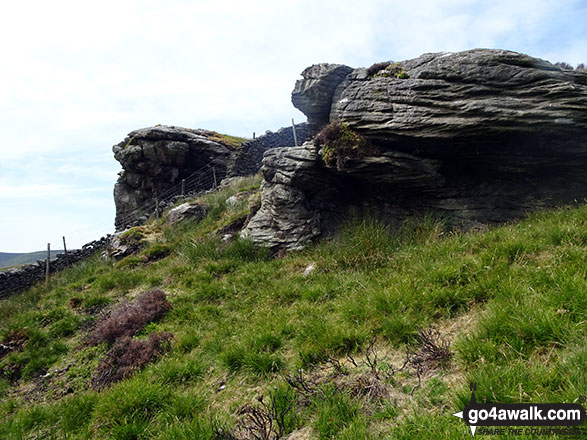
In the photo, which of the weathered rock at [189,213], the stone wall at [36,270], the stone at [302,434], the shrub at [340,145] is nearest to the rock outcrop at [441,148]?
the shrub at [340,145]

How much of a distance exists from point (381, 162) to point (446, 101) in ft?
7.96

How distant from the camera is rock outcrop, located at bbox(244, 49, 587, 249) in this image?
25.3 feet

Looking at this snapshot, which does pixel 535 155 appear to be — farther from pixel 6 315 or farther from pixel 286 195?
pixel 6 315

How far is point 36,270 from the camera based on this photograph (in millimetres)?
15844

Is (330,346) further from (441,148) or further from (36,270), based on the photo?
(36,270)

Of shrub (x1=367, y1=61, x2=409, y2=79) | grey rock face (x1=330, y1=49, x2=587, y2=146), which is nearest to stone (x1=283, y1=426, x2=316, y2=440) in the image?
grey rock face (x1=330, y1=49, x2=587, y2=146)

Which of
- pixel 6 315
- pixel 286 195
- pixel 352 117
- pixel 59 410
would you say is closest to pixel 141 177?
pixel 6 315

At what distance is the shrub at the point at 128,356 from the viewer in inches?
204

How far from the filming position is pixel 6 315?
10453 millimetres

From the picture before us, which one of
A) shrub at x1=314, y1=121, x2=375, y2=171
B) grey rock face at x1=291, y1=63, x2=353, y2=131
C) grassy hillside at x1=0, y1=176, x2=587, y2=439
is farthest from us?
grey rock face at x1=291, y1=63, x2=353, y2=131

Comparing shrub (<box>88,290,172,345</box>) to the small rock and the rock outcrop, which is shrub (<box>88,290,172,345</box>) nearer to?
the small rock

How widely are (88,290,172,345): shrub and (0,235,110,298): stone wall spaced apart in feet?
39.3

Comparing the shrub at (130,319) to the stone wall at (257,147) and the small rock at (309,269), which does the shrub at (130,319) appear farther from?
the stone wall at (257,147)

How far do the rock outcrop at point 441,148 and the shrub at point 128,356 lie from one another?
5195 mm
